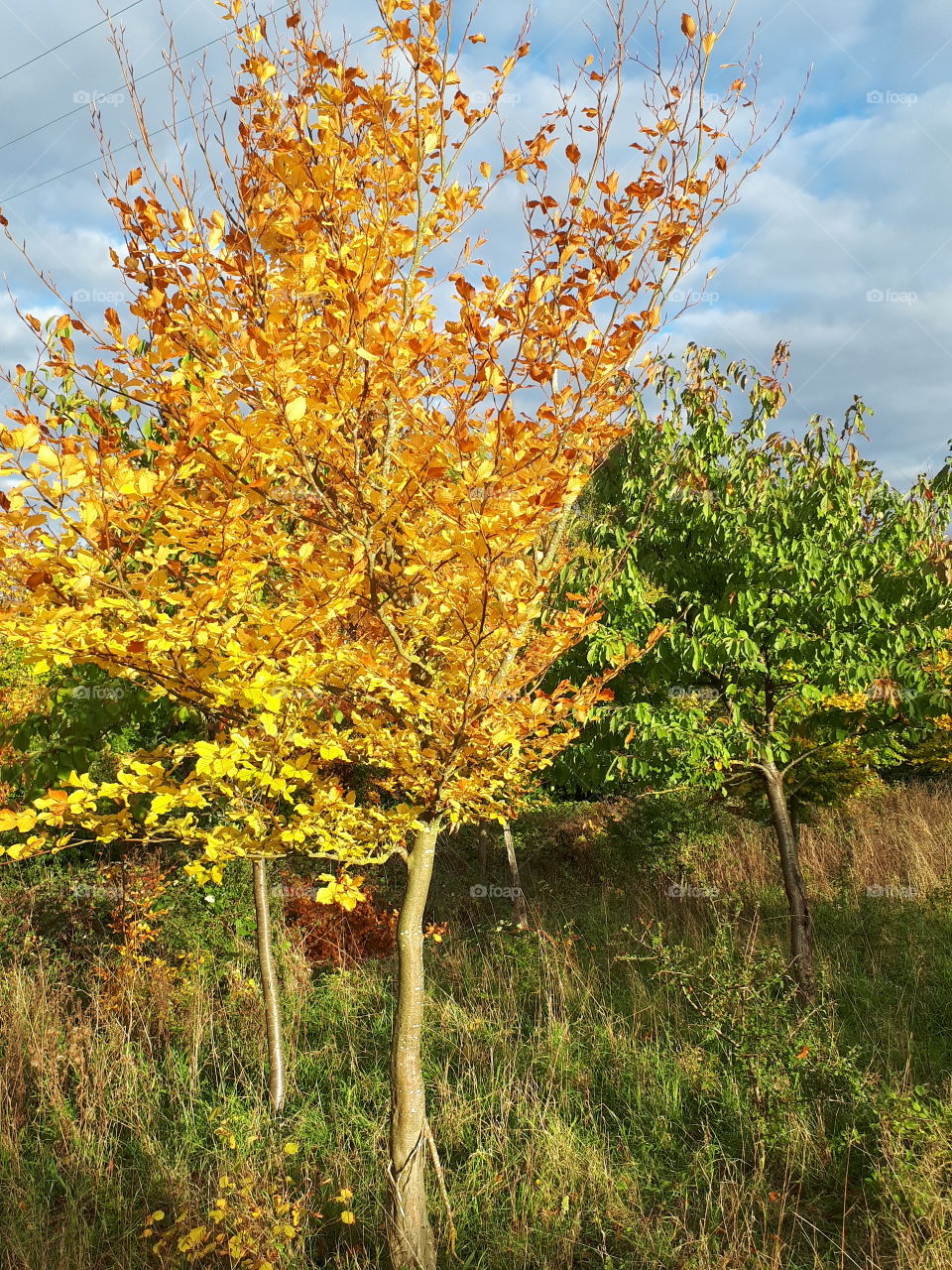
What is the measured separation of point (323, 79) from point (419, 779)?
2.28 metres

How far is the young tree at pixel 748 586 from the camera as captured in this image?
16.9 feet

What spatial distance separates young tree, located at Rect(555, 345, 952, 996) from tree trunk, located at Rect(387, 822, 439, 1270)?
2.07 m

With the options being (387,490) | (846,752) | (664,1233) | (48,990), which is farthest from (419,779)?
(846,752)

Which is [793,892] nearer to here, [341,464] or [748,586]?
[748,586]

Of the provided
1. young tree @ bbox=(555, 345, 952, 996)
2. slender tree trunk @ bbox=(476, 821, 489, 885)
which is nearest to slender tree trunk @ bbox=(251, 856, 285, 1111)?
young tree @ bbox=(555, 345, 952, 996)

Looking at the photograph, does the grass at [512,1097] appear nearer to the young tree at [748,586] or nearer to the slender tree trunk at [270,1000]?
the slender tree trunk at [270,1000]

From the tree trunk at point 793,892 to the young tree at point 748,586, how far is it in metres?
0.04

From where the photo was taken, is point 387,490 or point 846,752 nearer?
point 387,490

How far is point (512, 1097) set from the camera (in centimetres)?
442

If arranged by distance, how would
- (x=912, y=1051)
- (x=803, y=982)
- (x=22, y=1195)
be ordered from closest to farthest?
(x=22, y=1195)
(x=912, y=1051)
(x=803, y=982)

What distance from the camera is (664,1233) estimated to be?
3209 mm

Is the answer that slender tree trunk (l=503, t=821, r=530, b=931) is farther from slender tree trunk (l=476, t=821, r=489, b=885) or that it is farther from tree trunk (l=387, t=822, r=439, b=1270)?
tree trunk (l=387, t=822, r=439, b=1270)

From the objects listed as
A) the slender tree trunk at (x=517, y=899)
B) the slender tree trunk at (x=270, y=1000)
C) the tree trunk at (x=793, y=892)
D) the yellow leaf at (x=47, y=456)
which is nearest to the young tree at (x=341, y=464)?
the yellow leaf at (x=47, y=456)

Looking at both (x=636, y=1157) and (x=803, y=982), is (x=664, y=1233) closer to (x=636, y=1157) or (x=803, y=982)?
(x=636, y=1157)
